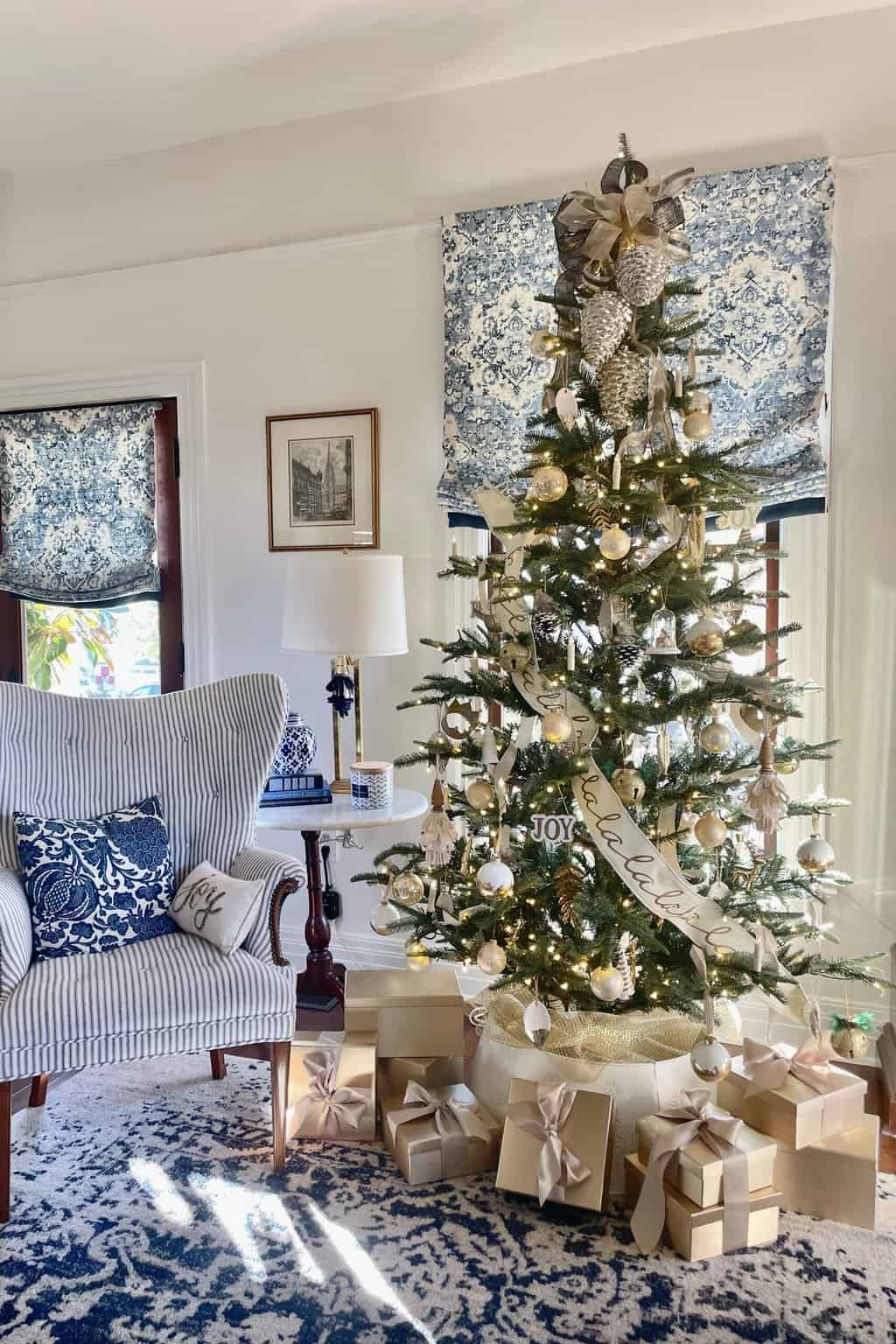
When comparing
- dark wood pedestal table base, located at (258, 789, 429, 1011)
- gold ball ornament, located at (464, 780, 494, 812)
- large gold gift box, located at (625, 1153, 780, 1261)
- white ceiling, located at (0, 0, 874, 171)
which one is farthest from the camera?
dark wood pedestal table base, located at (258, 789, 429, 1011)

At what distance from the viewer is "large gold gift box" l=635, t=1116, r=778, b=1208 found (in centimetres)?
189

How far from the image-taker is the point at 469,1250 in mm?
1933

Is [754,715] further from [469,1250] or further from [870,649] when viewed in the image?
[469,1250]

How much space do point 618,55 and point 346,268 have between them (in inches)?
42.2

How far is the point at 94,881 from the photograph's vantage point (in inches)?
92.1

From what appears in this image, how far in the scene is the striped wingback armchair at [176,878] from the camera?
2.07 metres

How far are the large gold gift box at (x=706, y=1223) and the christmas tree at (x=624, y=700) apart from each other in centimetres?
39

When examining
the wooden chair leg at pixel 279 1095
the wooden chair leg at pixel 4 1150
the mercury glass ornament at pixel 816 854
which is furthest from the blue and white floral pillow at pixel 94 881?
the mercury glass ornament at pixel 816 854

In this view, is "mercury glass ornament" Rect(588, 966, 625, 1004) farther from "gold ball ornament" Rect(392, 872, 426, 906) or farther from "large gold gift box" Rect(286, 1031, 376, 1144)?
"large gold gift box" Rect(286, 1031, 376, 1144)

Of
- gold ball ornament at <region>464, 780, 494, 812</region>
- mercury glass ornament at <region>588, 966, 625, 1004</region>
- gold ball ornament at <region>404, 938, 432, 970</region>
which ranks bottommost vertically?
gold ball ornament at <region>404, 938, 432, 970</region>

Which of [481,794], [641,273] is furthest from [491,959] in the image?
[641,273]

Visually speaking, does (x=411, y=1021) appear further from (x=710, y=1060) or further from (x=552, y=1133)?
(x=710, y=1060)

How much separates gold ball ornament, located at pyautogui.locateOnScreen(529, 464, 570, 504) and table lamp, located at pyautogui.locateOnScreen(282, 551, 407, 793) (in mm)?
904

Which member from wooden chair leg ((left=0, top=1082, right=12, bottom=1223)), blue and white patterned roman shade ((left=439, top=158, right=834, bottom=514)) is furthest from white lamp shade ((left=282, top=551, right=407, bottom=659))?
wooden chair leg ((left=0, top=1082, right=12, bottom=1223))
